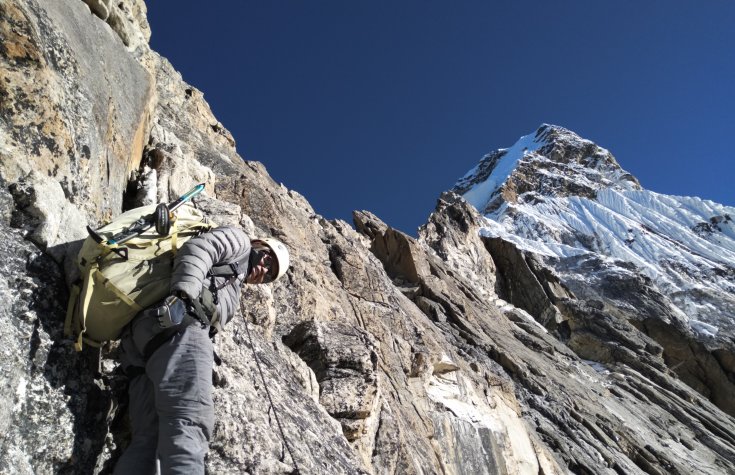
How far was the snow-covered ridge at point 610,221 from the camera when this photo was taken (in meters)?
76.5

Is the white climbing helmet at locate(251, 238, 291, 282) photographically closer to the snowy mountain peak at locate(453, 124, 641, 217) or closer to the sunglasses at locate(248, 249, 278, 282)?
the sunglasses at locate(248, 249, 278, 282)

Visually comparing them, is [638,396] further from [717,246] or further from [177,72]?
[717,246]

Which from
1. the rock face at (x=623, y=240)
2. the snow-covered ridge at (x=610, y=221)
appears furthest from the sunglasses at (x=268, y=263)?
the snow-covered ridge at (x=610, y=221)

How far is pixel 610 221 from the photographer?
340 feet

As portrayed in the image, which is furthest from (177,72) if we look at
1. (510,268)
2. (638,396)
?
(510,268)

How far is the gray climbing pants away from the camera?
143 inches

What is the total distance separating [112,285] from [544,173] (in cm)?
12854

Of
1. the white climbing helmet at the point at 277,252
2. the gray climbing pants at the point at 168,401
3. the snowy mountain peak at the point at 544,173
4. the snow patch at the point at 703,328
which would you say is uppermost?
the snowy mountain peak at the point at 544,173

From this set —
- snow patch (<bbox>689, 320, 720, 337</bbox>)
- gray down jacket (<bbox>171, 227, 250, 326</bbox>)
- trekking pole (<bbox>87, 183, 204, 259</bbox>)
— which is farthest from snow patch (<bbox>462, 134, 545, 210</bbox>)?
trekking pole (<bbox>87, 183, 204, 259</bbox>)

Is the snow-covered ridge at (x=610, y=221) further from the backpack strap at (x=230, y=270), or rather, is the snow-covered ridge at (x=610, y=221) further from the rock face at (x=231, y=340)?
the backpack strap at (x=230, y=270)

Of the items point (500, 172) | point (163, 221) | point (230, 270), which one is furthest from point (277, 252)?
point (500, 172)

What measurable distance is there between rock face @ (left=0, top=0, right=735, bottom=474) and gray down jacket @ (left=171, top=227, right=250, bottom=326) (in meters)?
1.06

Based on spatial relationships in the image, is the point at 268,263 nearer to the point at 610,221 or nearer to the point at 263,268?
the point at 263,268

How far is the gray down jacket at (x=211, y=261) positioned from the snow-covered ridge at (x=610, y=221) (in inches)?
2562
